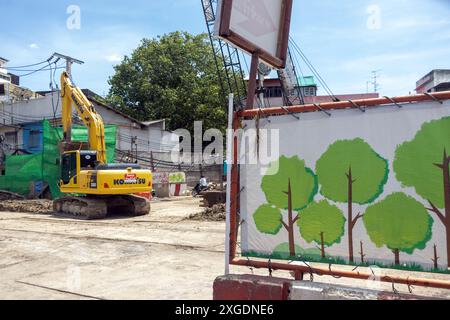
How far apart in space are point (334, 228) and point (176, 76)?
3662 cm

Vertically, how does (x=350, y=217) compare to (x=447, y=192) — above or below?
below

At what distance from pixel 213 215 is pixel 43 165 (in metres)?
10.5

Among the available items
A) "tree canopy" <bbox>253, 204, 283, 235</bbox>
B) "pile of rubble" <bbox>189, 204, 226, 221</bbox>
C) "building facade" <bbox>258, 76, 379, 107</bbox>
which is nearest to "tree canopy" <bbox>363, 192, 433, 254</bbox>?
"tree canopy" <bbox>253, 204, 283, 235</bbox>

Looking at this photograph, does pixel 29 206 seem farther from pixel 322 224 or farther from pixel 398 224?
pixel 398 224

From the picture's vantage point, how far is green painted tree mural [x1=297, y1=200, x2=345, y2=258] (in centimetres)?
388

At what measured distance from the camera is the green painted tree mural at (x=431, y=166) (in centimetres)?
Result: 345

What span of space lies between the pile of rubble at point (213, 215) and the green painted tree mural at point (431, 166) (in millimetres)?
10815

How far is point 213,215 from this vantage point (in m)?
14.7

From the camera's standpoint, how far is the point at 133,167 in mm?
16219

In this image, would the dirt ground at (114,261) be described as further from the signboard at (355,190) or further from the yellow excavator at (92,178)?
the signboard at (355,190)

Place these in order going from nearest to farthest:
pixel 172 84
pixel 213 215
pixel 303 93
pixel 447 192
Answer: pixel 447 192
pixel 213 215
pixel 172 84
pixel 303 93

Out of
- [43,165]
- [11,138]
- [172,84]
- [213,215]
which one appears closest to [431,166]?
[213,215]

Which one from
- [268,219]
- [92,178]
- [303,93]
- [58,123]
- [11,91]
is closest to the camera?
[268,219]
